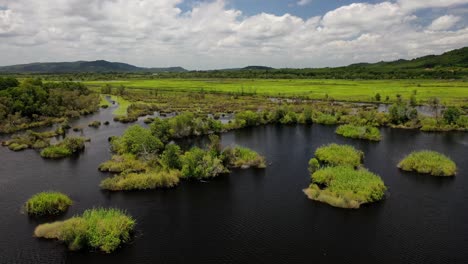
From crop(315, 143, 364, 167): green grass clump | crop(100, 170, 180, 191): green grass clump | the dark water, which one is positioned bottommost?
→ the dark water

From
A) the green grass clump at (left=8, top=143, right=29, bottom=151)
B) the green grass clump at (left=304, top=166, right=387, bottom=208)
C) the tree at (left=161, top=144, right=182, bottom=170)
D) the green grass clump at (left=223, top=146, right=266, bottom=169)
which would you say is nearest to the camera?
the green grass clump at (left=304, top=166, right=387, bottom=208)

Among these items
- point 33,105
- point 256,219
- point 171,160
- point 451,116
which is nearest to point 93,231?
point 256,219

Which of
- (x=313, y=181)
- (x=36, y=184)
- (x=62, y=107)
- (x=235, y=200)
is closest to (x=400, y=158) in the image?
(x=313, y=181)

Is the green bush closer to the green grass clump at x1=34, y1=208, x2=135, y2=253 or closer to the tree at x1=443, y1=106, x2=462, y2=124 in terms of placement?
the green grass clump at x1=34, y1=208, x2=135, y2=253

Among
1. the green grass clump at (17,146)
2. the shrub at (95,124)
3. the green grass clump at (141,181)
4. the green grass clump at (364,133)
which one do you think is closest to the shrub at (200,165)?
the green grass clump at (141,181)

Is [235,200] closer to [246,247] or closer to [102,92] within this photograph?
[246,247]

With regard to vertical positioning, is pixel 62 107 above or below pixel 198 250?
above

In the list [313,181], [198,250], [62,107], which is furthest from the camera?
[62,107]

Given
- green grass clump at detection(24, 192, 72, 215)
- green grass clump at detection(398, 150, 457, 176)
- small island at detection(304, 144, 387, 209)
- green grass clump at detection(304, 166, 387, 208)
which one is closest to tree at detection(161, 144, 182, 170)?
green grass clump at detection(24, 192, 72, 215)

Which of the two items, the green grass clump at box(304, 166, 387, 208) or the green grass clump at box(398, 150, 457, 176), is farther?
the green grass clump at box(398, 150, 457, 176)
